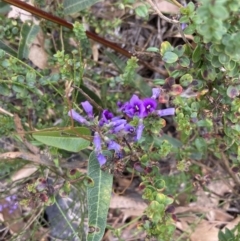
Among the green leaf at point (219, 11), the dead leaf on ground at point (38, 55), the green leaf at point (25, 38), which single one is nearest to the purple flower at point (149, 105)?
the green leaf at point (219, 11)

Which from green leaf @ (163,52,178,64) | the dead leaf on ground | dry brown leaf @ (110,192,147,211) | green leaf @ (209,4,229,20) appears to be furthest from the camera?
dry brown leaf @ (110,192,147,211)

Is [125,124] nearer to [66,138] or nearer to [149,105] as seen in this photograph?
[149,105]

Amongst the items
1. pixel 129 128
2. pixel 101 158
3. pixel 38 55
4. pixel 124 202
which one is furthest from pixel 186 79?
pixel 124 202

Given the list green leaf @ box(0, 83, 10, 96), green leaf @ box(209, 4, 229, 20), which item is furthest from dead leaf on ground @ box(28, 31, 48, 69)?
green leaf @ box(209, 4, 229, 20)

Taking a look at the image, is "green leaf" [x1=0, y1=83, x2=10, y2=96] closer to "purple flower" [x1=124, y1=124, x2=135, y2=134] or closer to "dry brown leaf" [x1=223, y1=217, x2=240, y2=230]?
"purple flower" [x1=124, y1=124, x2=135, y2=134]

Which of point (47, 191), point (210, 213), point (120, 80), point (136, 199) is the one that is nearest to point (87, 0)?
point (120, 80)

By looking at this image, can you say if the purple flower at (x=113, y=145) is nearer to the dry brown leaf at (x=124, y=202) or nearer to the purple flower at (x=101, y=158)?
the purple flower at (x=101, y=158)

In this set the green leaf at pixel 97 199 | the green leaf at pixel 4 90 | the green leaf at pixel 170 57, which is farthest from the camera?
the green leaf at pixel 4 90

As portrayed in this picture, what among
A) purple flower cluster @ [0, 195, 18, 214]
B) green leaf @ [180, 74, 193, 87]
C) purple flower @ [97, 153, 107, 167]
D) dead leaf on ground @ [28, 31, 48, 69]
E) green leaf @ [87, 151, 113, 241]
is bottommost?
purple flower cluster @ [0, 195, 18, 214]
